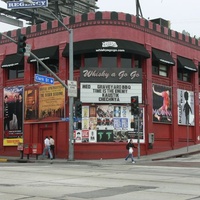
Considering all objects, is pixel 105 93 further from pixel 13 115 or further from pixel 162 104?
pixel 13 115

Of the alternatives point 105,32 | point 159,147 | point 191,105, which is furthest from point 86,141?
point 191,105

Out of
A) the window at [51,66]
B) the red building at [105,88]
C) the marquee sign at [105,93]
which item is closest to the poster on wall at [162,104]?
the red building at [105,88]

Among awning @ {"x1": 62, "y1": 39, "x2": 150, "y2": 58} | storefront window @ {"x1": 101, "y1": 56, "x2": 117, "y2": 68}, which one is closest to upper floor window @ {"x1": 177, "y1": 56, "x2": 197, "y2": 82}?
awning @ {"x1": 62, "y1": 39, "x2": 150, "y2": 58}

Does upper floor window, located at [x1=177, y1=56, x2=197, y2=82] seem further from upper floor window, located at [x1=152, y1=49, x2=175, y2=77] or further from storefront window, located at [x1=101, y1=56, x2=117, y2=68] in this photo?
storefront window, located at [x1=101, y1=56, x2=117, y2=68]

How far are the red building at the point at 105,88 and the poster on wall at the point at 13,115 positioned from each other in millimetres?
87

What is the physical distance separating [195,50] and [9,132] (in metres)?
19.0

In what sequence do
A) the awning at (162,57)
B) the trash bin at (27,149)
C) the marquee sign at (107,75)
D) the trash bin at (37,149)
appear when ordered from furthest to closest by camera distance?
the awning at (162,57) < the trash bin at (27,149) < the trash bin at (37,149) < the marquee sign at (107,75)

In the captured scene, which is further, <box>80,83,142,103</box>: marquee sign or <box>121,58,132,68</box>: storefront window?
<box>121,58,132,68</box>: storefront window

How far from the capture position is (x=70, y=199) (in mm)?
10148

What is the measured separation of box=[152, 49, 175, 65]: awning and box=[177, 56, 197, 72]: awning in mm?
1367

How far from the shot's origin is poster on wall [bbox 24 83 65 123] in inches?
1236

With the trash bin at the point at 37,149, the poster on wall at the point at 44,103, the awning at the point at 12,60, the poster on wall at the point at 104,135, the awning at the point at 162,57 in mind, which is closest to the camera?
the poster on wall at the point at 104,135

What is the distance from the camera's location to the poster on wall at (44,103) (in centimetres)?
3141

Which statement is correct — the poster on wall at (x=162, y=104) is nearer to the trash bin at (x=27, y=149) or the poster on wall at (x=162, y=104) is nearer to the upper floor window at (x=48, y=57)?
the upper floor window at (x=48, y=57)
